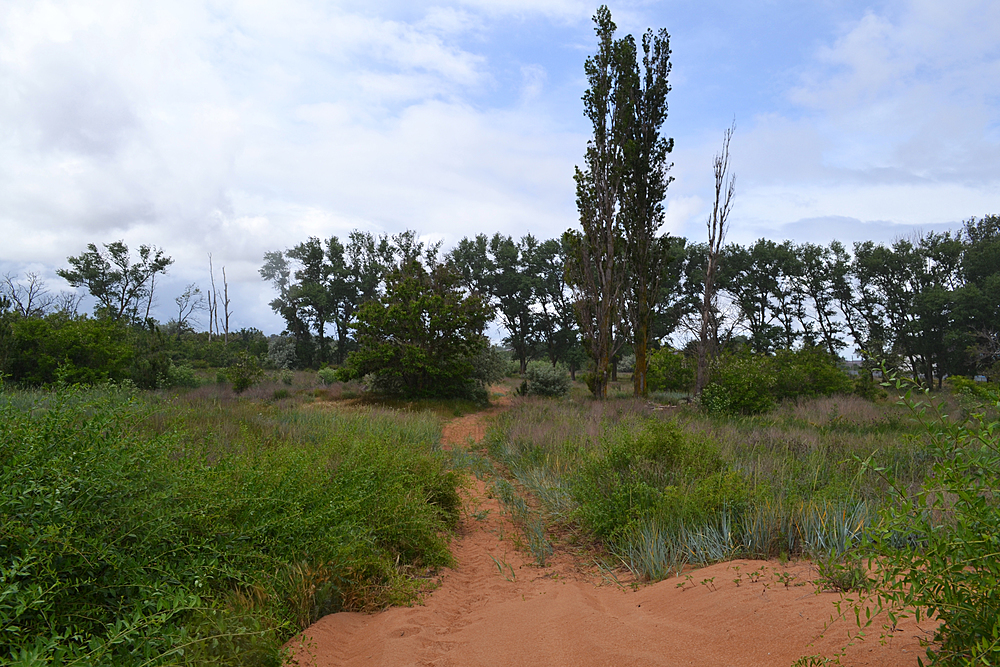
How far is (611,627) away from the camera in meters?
3.39

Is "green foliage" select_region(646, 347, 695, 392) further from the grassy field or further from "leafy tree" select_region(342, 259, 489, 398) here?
the grassy field

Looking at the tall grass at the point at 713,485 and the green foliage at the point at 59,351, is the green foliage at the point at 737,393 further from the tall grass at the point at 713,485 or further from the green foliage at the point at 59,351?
the green foliage at the point at 59,351

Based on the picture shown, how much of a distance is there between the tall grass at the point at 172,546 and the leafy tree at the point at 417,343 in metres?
13.7

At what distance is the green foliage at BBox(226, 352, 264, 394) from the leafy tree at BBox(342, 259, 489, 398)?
5028mm

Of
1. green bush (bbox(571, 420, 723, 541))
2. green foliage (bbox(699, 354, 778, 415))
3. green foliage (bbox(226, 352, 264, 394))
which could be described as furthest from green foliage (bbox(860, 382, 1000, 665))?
green foliage (bbox(226, 352, 264, 394))

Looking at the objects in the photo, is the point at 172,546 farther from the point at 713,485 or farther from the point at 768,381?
the point at 768,381

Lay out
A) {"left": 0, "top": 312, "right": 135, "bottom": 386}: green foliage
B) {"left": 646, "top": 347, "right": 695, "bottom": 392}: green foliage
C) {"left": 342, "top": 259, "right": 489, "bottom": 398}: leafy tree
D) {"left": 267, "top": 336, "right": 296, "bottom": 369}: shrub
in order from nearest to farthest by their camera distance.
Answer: {"left": 0, "top": 312, "right": 135, "bottom": 386}: green foliage, {"left": 342, "top": 259, "right": 489, "bottom": 398}: leafy tree, {"left": 646, "top": 347, "right": 695, "bottom": 392}: green foliage, {"left": 267, "top": 336, "right": 296, "bottom": 369}: shrub

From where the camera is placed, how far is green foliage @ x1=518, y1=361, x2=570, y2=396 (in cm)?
2235

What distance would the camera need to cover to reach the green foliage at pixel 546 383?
73.3ft

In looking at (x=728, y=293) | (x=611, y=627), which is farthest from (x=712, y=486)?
(x=728, y=293)

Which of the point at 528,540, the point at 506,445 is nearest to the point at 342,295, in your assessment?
the point at 506,445

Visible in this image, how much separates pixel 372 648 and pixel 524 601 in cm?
131

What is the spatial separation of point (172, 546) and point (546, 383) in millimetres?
19788

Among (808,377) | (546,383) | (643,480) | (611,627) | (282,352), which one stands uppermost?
(282,352)
